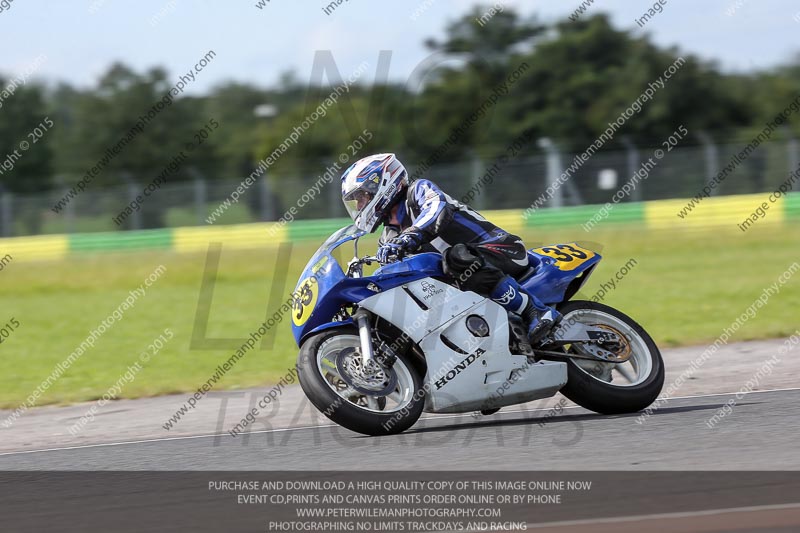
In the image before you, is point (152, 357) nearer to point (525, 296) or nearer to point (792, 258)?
point (525, 296)

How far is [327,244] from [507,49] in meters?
→ 48.3

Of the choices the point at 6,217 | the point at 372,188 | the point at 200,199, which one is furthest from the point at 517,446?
the point at 6,217

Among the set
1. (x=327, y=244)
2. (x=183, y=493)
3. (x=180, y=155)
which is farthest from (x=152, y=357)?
(x=180, y=155)

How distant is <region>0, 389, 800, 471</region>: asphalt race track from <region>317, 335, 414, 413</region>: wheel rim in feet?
0.90

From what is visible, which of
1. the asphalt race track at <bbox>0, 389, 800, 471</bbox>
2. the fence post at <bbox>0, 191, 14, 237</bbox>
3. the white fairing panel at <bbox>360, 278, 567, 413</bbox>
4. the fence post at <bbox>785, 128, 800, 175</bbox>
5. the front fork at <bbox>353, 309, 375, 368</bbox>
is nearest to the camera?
the asphalt race track at <bbox>0, 389, 800, 471</bbox>

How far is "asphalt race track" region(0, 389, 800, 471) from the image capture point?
19.0ft

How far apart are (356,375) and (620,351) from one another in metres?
1.92

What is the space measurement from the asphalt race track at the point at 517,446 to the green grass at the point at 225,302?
370 cm

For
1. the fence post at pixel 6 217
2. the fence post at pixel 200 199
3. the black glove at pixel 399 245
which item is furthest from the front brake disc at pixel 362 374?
the fence post at pixel 6 217

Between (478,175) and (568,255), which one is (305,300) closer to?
(568,255)

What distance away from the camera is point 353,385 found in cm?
679

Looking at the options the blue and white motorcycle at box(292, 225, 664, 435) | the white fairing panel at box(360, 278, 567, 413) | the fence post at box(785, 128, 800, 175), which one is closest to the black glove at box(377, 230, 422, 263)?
the blue and white motorcycle at box(292, 225, 664, 435)

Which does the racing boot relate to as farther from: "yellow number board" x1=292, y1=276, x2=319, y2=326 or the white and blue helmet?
"yellow number board" x1=292, y1=276, x2=319, y2=326

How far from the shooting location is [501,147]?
50.4m
